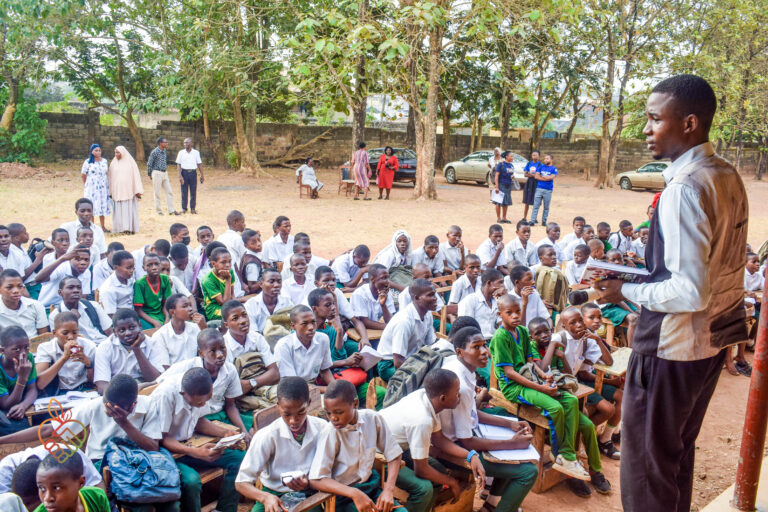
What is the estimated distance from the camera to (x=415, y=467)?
339 centimetres

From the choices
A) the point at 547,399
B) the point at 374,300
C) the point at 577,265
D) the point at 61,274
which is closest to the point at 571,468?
the point at 547,399

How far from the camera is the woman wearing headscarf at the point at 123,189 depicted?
1034cm

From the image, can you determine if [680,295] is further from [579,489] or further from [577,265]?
[577,265]

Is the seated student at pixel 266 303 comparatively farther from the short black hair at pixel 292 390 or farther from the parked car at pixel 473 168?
the parked car at pixel 473 168

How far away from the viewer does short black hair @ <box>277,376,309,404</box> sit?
320cm

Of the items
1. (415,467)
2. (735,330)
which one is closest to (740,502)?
(735,330)

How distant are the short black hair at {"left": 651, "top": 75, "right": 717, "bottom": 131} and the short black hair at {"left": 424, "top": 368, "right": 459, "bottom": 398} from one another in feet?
6.01

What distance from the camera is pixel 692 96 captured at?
2064 millimetres

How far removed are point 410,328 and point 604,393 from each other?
157 cm

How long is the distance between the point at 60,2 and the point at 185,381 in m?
14.3

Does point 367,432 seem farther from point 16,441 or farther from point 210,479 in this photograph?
point 16,441

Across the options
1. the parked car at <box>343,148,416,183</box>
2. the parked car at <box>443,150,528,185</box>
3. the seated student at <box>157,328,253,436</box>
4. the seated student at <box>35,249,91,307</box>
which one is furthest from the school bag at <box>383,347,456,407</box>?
the parked car at <box>443,150,528,185</box>

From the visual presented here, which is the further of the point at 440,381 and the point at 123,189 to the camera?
the point at 123,189

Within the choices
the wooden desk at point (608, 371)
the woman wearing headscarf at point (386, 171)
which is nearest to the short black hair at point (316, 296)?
the wooden desk at point (608, 371)
